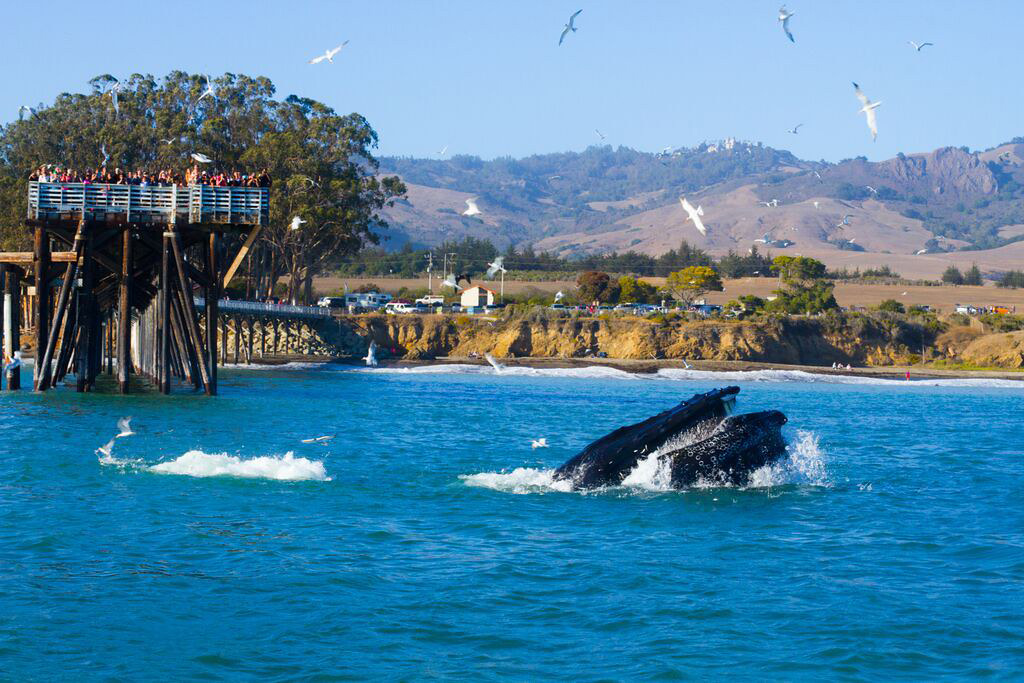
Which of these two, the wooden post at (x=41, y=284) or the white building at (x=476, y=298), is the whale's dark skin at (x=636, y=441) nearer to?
the wooden post at (x=41, y=284)

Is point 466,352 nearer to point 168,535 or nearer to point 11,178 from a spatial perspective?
point 11,178

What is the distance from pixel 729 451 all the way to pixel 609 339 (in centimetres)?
6868

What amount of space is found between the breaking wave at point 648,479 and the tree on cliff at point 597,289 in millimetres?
90323

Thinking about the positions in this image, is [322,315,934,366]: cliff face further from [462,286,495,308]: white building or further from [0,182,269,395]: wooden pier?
[0,182,269,395]: wooden pier

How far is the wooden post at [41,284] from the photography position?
1758 inches

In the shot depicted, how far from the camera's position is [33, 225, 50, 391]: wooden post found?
44.7 m

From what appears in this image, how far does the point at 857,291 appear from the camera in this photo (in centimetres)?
15125

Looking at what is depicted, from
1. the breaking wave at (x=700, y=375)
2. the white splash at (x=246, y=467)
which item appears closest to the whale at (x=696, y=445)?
the white splash at (x=246, y=467)

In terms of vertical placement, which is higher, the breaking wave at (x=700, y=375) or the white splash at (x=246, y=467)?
the breaking wave at (x=700, y=375)

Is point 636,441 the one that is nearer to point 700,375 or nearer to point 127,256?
point 127,256

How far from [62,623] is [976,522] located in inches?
596

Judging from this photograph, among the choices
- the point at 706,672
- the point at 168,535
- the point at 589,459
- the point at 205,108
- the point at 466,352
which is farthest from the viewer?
the point at 205,108

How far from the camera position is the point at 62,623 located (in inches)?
538

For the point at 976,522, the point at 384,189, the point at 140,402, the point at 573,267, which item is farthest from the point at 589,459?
the point at 573,267
